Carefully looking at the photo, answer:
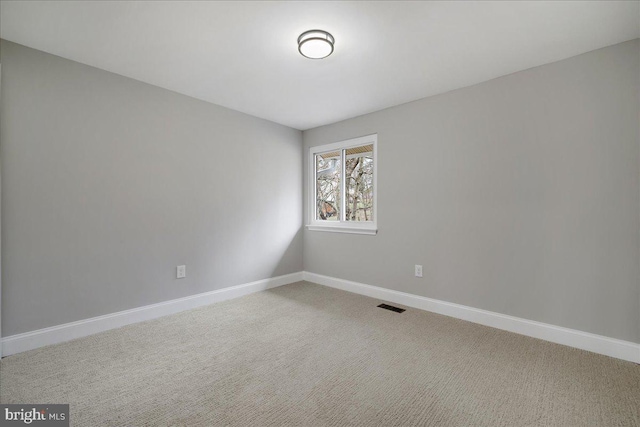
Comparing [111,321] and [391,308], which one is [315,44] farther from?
[111,321]

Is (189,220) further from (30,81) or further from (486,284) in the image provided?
(486,284)

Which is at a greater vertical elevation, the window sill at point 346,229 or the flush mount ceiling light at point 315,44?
the flush mount ceiling light at point 315,44

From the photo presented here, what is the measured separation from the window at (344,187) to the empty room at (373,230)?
0.24 m

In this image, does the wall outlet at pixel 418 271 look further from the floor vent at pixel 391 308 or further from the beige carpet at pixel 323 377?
the beige carpet at pixel 323 377

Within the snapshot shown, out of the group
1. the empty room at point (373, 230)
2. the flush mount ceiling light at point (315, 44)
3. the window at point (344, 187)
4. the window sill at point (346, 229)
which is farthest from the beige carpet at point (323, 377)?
the flush mount ceiling light at point (315, 44)

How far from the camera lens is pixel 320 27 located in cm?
197

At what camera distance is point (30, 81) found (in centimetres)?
223

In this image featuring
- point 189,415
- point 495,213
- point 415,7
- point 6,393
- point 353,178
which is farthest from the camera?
point 353,178

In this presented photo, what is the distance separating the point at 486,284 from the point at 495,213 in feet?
2.21

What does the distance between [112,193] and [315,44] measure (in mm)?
2178

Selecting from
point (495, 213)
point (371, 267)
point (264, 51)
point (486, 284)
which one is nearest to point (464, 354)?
point (486, 284)

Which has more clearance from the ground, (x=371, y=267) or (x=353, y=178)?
(x=353, y=178)

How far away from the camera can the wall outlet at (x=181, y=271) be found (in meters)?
3.07

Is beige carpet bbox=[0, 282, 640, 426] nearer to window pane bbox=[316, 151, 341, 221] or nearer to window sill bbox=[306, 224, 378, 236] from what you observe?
window sill bbox=[306, 224, 378, 236]
